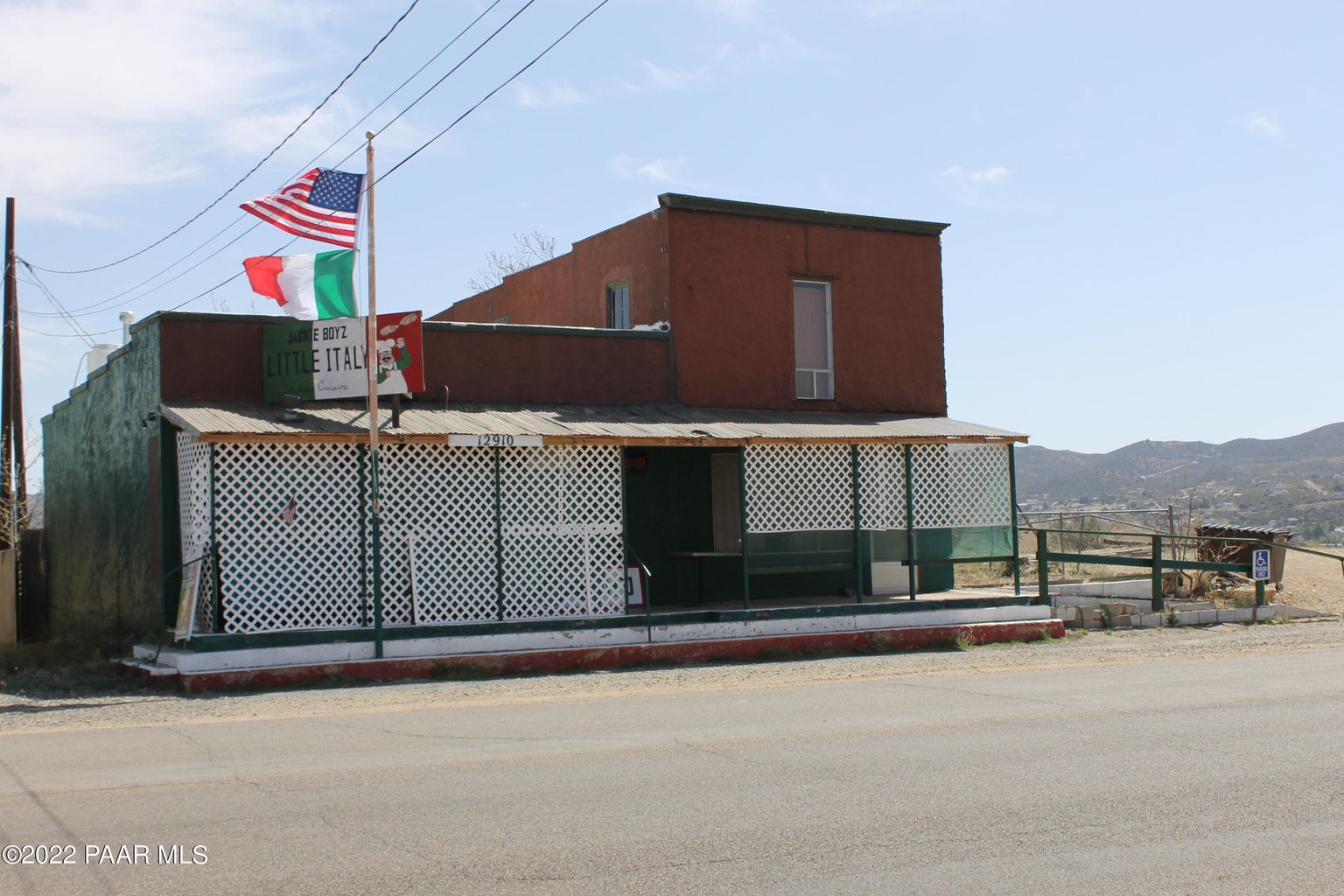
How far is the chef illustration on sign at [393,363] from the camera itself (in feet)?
51.1

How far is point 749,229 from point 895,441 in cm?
425

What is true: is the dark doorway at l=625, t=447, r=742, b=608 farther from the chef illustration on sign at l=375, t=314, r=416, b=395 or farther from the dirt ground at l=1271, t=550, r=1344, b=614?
the dirt ground at l=1271, t=550, r=1344, b=614

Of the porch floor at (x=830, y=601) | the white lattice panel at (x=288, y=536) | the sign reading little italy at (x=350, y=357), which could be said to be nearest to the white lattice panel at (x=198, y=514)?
the white lattice panel at (x=288, y=536)

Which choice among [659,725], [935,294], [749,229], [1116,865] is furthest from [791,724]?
[935,294]

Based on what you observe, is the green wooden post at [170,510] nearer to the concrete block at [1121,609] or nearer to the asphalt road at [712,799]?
the asphalt road at [712,799]

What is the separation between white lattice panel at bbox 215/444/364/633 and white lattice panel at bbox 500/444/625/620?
6.20 ft

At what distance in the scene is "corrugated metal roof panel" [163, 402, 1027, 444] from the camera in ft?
48.8

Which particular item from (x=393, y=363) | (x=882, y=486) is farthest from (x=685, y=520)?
(x=393, y=363)

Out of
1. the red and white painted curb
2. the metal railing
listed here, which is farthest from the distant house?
the metal railing

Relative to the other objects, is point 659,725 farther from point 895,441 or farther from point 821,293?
point 821,293

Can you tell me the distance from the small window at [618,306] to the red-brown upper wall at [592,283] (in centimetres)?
9

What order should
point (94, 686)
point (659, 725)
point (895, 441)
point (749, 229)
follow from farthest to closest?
point (749, 229), point (895, 441), point (94, 686), point (659, 725)

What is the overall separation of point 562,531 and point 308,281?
14.1 feet

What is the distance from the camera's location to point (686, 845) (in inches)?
266
